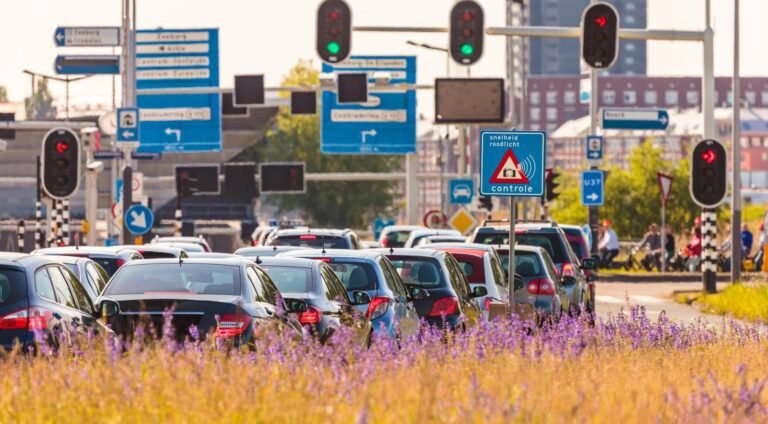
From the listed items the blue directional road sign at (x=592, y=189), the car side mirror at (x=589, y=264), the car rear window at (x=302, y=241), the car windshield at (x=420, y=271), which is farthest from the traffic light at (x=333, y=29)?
the blue directional road sign at (x=592, y=189)

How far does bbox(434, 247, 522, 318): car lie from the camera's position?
77.7 ft

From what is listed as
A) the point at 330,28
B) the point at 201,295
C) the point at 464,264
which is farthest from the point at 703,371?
the point at 330,28

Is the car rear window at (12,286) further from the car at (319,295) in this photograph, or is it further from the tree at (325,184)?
the tree at (325,184)

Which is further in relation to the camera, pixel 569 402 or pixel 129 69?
pixel 129 69

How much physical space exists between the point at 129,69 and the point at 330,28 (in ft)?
67.2

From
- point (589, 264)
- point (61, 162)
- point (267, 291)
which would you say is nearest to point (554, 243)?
point (589, 264)

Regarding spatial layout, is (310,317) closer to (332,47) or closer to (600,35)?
(332,47)

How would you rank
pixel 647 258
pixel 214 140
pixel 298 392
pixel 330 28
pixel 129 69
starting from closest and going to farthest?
1. pixel 298 392
2. pixel 330 28
3. pixel 129 69
4. pixel 647 258
5. pixel 214 140

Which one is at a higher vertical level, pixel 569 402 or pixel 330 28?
pixel 330 28

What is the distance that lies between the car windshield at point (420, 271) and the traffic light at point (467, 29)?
9368mm

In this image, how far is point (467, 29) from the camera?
105 ft

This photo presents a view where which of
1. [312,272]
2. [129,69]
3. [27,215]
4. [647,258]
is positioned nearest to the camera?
[312,272]

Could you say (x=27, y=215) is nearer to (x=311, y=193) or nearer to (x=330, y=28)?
(x=311, y=193)

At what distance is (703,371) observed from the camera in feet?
46.5
